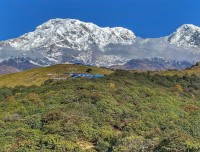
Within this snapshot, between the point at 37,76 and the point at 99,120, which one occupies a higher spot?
the point at 37,76

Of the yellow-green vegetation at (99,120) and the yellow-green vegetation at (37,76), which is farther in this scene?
the yellow-green vegetation at (37,76)

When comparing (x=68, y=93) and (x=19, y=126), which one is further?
(x=68, y=93)

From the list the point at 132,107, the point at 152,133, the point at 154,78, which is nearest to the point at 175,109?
the point at 132,107

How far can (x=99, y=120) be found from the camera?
273 feet

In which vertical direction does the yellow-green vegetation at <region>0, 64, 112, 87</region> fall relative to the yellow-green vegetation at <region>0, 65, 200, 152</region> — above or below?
above

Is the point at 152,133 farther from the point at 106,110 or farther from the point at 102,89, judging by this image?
the point at 102,89

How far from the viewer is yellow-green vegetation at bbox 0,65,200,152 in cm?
6456

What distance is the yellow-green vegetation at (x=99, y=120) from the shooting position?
64562mm

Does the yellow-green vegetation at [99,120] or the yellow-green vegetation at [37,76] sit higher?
the yellow-green vegetation at [37,76]

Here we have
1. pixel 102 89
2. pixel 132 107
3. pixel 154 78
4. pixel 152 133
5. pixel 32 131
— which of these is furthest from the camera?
pixel 154 78

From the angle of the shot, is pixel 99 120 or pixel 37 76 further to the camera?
pixel 37 76

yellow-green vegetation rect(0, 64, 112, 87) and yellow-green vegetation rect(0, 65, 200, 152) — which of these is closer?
yellow-green vegetation rect(0, 65, 200, 152)

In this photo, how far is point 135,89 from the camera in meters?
117

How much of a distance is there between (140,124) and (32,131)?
71.1 feet
